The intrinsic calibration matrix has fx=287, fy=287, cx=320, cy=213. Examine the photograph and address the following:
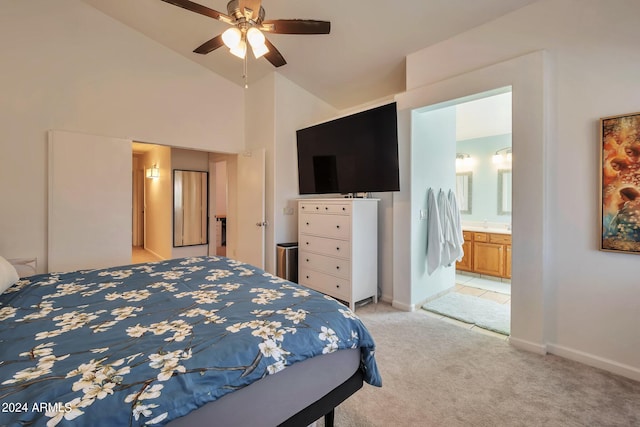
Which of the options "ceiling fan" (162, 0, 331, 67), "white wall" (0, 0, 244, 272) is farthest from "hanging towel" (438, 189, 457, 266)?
"white wall" (0, 0, 244, 272)

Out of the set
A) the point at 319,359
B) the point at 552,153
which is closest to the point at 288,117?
the point at 552,153

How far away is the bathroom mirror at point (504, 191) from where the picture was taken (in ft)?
15.4

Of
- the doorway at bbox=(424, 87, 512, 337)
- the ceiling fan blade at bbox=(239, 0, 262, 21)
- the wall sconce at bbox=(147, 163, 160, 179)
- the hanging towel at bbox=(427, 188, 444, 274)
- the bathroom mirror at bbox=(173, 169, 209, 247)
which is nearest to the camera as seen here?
the ceiling fan blade at bbox=(239, 0, 262, 21)

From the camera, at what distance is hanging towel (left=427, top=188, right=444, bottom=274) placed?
342 cm

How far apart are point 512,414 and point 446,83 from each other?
2748 millimetres

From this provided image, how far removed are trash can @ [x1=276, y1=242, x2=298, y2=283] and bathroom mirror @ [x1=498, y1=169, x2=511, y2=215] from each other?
11.4 feet

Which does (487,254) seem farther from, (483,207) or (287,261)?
(287,261)

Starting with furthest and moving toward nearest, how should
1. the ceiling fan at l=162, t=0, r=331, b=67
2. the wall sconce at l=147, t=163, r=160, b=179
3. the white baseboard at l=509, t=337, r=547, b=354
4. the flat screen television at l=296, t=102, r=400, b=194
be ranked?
the wall sconce at l=147, t=163, r=160, b=179, the flat screen television at l=296, t=102, r=400, b=194, the white baseboard at l=509, t=337, r=547, b=354, the ceiling fan at l=162, t=0, r=331, b=67

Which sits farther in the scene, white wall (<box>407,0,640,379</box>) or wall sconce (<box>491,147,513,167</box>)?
Answer: wall sconce (<box>491,147,513,167</box>)

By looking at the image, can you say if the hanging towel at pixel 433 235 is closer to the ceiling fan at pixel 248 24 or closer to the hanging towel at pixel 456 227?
the hanging towel at pixel 456 227

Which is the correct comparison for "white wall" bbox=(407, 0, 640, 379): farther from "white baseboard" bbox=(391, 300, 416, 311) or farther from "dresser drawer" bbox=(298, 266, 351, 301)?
"dresser drawer" bbox=(298, 266, 351, 301)

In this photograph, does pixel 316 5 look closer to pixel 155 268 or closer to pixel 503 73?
pixel 503 73

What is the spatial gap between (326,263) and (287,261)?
27.3 inches

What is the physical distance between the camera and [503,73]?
2498 mm
